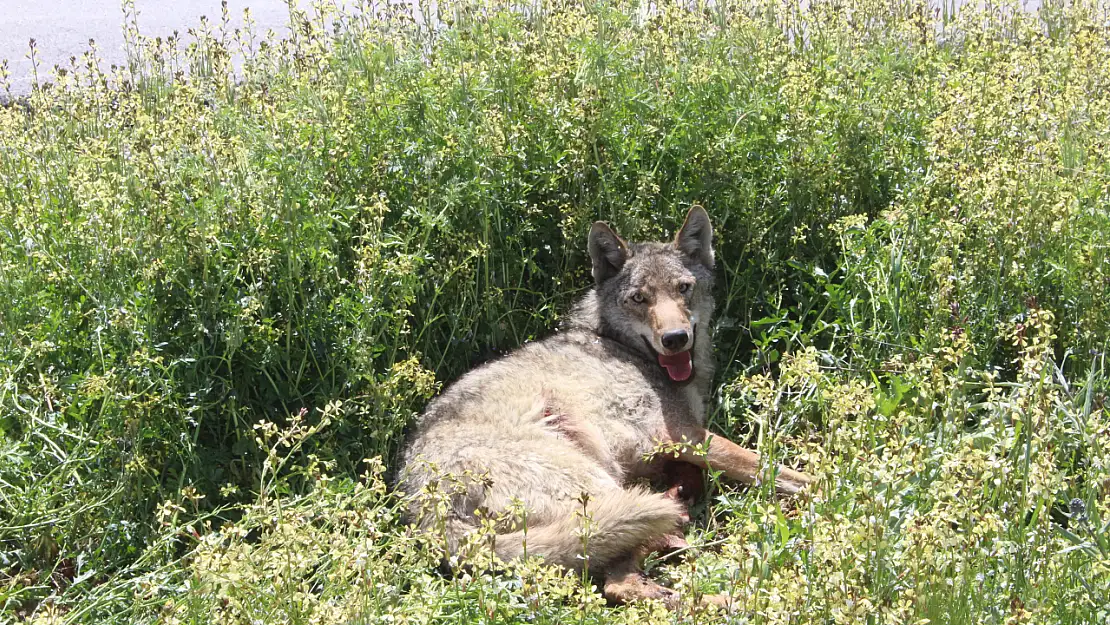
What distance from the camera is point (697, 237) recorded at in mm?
5508

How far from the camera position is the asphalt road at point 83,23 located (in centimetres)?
906

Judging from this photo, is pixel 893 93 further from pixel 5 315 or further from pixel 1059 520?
pixel 5 315

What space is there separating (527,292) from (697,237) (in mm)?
1131

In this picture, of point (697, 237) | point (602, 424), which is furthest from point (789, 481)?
point (697, 237)

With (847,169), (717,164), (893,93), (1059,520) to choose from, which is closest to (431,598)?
(1059,520)

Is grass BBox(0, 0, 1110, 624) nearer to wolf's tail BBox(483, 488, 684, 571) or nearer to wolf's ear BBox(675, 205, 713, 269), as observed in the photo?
wolf's tail BBox(483, 488, 684, 571)

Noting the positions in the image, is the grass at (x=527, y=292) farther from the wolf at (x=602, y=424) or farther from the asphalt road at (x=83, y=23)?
the asphalt road at (x=83, y=23)

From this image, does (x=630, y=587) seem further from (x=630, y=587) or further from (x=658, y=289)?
(x=658, y=289)

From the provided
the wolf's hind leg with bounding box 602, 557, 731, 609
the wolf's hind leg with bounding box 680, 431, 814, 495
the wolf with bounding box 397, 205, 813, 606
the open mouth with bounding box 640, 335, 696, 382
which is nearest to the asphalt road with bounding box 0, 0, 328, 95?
the wolf with bounding box 397, 205, 813, 606

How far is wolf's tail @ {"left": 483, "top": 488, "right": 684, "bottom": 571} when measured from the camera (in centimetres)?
393

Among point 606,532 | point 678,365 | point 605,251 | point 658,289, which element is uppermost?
point 605,251

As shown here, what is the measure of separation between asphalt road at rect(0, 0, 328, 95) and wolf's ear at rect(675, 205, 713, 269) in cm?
521

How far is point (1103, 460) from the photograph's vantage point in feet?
9.29

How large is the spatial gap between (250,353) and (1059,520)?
12.4 feet
